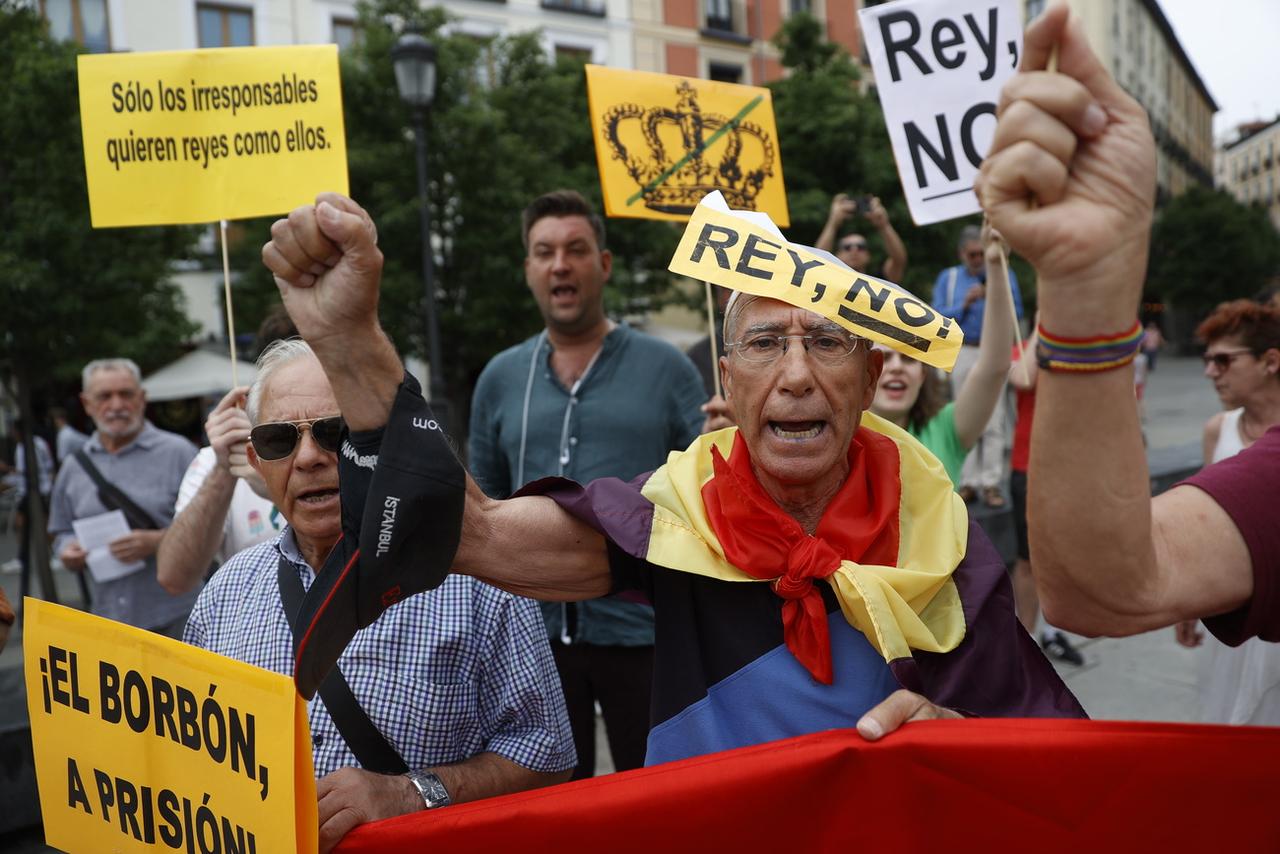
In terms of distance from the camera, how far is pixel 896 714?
1.58m

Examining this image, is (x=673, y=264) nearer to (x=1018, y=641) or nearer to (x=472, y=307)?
(x=1018, y=641)

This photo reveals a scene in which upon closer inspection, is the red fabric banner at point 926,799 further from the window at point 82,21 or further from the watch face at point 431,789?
the window at point 82,21

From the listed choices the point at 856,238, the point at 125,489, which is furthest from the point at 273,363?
the point at 856,238

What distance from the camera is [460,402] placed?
1758 cm

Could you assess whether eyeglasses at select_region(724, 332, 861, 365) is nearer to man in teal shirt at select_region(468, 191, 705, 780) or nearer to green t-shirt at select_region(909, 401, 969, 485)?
man in teal shirt at select_region(468, 191, 705, 780)

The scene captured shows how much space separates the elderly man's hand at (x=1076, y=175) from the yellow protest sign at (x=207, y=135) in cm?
263

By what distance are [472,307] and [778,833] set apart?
45.1 feet

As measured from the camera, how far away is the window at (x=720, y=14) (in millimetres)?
27312

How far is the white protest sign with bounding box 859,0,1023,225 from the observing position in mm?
3549

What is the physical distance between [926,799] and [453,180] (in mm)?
14043

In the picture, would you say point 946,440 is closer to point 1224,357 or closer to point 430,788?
point 1224,357

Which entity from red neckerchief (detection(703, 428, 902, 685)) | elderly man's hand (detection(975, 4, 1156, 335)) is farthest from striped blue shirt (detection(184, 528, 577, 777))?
elderly man's hand (detection(975, 4, 1156, 335))

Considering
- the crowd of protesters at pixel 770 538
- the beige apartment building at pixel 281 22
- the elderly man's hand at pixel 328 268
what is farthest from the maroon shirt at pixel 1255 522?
the beige apartment building at pixel 281 22

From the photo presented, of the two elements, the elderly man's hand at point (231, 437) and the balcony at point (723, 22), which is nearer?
the elderly man's hand at point (231, 437)
